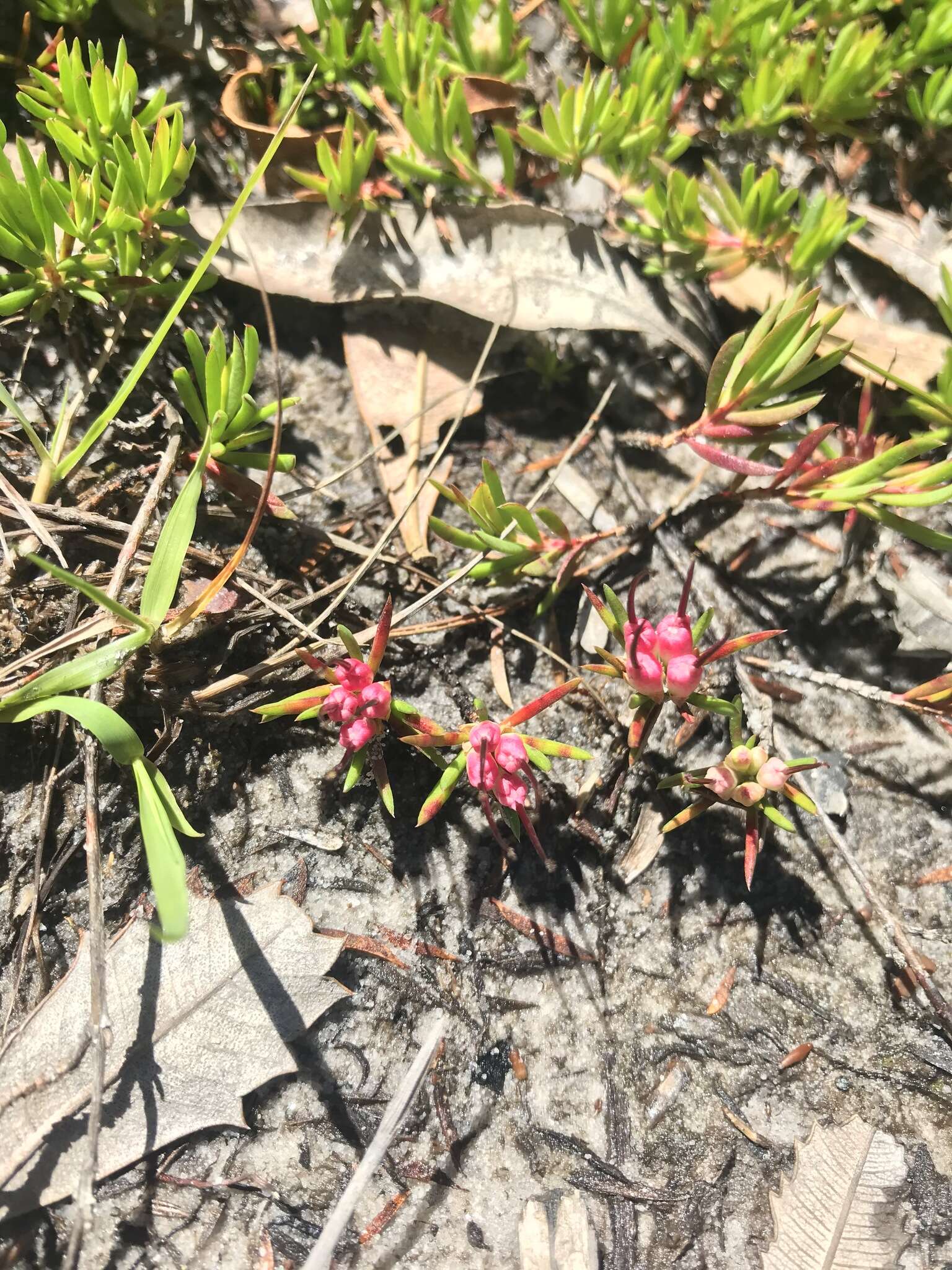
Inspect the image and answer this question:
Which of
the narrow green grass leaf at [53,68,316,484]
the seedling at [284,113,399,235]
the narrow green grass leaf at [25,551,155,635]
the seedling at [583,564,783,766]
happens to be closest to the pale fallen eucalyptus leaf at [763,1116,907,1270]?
the seedling at [583,564,783,766]

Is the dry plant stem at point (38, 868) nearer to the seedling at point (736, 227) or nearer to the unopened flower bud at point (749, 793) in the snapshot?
the unopened flower bud at point (749, 793)

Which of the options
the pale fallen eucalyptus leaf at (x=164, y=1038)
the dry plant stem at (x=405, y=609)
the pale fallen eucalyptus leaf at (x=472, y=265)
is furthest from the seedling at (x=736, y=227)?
the pale fallen eucalyptus leaf at (x=164, y=1038)

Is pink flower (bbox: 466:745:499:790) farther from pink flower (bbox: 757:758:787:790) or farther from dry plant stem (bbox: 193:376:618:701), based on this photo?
pink flower (bbox: 757:758:787:790)

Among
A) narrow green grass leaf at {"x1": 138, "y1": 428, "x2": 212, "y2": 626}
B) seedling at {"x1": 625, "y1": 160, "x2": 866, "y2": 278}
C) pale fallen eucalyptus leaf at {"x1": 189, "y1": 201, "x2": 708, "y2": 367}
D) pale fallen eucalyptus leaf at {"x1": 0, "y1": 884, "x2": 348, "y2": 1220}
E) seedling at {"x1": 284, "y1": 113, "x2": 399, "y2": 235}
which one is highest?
seedling at {"x1": 625, "y1": 160, "x2": 866, "y2": 278}

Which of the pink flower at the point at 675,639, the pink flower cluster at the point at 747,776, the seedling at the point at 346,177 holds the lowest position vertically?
the pink flower cluster at the point at 747,776

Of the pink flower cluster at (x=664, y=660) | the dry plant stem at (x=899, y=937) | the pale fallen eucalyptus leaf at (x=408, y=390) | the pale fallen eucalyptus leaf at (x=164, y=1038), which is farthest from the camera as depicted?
the pale fallen eucalyptus leaf at (x=408, y=390)

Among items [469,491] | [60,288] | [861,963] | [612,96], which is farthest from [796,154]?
[861,963]

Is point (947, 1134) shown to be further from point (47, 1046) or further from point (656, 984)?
point (47, 1046)
